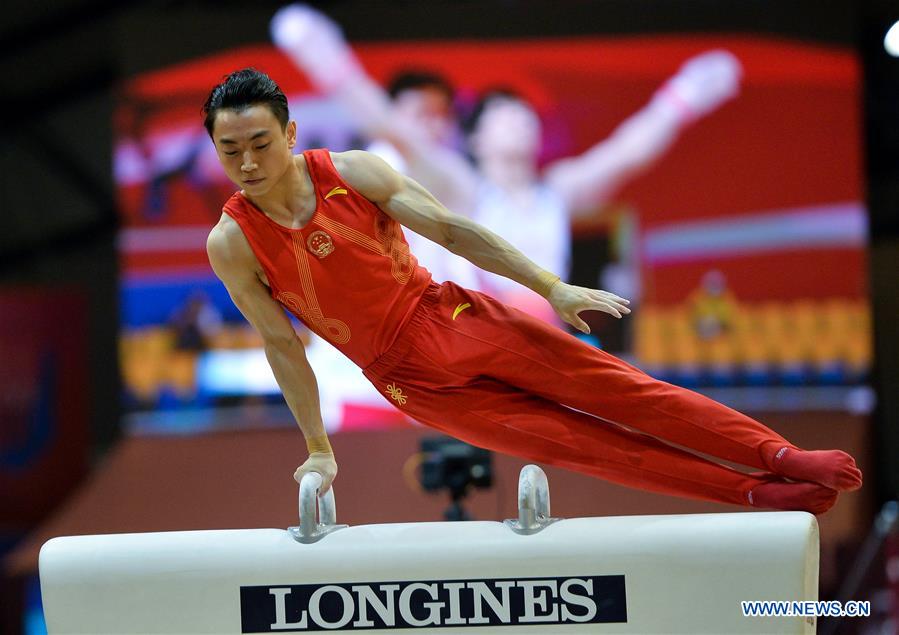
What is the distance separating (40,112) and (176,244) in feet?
6.32

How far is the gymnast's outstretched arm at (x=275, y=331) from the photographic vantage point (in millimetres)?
2777

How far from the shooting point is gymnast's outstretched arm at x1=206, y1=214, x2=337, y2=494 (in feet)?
9.11

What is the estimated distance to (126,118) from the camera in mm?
7117

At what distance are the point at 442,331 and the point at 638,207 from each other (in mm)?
4436

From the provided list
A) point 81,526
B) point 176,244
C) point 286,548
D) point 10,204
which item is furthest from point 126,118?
point 286,548

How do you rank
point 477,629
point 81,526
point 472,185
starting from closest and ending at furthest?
point 477,629 < point 81,526 < point 472,185

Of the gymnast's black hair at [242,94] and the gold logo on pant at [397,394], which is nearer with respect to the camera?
the gymnast's black hair at [242,94]

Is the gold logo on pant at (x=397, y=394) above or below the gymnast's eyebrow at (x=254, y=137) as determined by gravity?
below

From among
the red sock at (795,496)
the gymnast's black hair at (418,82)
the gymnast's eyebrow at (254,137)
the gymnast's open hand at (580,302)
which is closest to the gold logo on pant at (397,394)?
the gymnast's open hand at (580,302)

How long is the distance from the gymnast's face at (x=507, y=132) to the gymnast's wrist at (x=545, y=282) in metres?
4.43

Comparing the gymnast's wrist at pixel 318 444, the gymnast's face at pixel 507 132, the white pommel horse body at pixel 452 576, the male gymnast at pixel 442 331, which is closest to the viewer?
the white pommel horse body at pixel 452 576

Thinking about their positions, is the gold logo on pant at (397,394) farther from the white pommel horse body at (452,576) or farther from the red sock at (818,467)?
the red sock at (818,467)

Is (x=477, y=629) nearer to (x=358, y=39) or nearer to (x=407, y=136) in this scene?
(x=407, y=136)

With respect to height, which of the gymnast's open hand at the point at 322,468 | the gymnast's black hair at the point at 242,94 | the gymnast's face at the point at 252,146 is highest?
the gymnast's black hair at the point at 242,94
